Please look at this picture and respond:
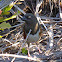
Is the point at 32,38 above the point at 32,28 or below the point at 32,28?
below

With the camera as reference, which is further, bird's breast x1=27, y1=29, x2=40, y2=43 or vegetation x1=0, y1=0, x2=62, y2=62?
bird's breast x1=27, y1=29, x2=40, y2=43

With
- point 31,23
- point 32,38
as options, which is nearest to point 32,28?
point 31,23

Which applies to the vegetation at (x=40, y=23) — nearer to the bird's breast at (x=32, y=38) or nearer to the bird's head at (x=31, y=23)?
the bird's breast at (x=32, y=38)

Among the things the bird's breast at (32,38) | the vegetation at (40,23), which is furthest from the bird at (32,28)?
the vegetation at (40,23)

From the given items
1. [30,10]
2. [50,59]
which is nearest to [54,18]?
[30,10]

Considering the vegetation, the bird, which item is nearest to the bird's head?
the bird

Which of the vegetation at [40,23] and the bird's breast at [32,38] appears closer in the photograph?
the vegetation at [40,23]

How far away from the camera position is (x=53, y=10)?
15.7 ft

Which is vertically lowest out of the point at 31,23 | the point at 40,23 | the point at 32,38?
the point at 32,38

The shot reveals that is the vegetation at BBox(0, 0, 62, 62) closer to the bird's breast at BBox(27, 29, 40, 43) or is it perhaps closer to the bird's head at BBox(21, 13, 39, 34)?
the bird's breast at BBox(27, 29, 40, 43)

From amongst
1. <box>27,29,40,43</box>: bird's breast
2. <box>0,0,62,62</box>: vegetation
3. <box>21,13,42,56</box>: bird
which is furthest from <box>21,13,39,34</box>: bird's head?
<box>0,0,62,62</box>: vegetation

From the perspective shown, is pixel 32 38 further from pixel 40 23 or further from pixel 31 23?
pixel 40 23

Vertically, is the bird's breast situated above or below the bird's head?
below

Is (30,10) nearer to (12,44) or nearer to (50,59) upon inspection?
(12,44)
